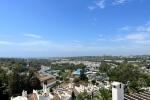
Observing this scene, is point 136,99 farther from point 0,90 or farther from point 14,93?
point 14,93

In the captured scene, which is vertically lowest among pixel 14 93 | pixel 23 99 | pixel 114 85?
pixel 14 93

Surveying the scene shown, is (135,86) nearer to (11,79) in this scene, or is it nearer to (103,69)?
(11,79)

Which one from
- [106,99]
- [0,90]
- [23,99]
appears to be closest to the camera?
[23,99]

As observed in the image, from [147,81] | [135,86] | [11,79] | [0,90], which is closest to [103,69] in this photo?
[147,81]

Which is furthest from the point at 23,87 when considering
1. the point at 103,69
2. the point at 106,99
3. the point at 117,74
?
the point at 103,69

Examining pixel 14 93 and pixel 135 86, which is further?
pixel 135 86

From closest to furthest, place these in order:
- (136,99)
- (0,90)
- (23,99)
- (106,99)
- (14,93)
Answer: (136,99) < (23,99) < (106,99) < (0,90) < (14,93)

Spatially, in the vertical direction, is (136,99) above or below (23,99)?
above

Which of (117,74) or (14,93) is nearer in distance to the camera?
(14,93)

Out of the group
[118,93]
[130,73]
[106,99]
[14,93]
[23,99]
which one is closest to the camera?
[118,93]
